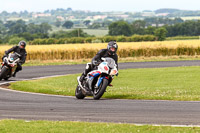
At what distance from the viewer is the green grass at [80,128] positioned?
9453 millimetres

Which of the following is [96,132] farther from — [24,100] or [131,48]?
[131,48]

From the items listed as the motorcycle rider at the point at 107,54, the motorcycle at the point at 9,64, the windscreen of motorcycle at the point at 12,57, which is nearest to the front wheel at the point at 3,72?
the motorcycle at the point at 9,64

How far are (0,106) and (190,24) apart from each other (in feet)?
409

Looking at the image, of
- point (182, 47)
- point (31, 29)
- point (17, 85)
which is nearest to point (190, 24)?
point (31, 29)

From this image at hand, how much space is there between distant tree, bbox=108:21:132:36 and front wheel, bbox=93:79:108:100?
125091 millimetres

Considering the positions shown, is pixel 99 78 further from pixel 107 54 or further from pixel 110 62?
pixel 107 54

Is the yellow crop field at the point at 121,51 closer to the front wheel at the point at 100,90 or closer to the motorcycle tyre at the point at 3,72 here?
the motorcycle tyre at the point at 3,72

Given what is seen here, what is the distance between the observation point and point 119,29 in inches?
5581

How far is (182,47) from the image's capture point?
4684cm

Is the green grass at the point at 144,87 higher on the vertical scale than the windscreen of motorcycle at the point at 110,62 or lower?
lower

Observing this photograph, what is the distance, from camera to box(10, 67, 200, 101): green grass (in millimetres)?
16141

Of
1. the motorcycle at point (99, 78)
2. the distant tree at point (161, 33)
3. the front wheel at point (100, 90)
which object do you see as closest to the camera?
the front wheel at point (100, 90)

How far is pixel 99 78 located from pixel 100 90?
1.25 ft

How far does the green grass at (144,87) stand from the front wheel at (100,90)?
0.93 meters
